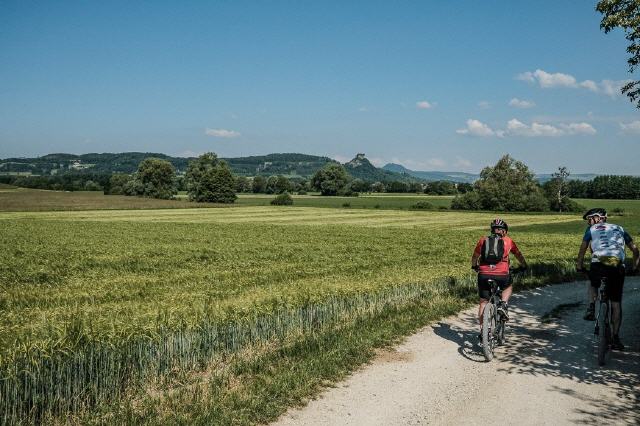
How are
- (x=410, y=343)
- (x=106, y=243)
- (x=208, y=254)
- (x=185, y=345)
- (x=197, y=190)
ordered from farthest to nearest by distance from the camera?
1. (x=197, y=190)
2. (x=106, y=243)
3. (x=208, y=254)
4. (x=410, y=343)
5. (x=185, y=345)

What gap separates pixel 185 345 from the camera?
9.12 m

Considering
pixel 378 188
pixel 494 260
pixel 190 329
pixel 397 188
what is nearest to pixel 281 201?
pixel 378 188

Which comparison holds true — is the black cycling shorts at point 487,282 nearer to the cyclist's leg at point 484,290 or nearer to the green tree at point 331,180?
the cyclist's leg at point 484,290

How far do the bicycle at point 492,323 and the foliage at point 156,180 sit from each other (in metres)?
118

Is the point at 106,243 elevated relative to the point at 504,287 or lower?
lower

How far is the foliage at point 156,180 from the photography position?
120938 millimetres

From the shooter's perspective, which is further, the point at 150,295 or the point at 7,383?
the point at 150,295

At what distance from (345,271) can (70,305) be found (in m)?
Result: 12.2

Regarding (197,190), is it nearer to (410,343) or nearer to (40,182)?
(40,182)

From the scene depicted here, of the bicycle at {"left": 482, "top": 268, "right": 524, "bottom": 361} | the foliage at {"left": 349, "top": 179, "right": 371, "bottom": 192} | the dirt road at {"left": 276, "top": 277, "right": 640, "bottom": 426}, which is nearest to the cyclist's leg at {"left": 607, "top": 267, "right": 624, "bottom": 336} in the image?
the dirt road at {"left": 276, "top": 277, "right": 640, "bottom": 426}

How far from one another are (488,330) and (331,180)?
139279 mm

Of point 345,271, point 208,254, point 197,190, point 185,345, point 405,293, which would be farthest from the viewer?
point 197,190

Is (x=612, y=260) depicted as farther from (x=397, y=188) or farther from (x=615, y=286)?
(x=397, y=188)

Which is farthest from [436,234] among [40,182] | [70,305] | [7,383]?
[40,182]
